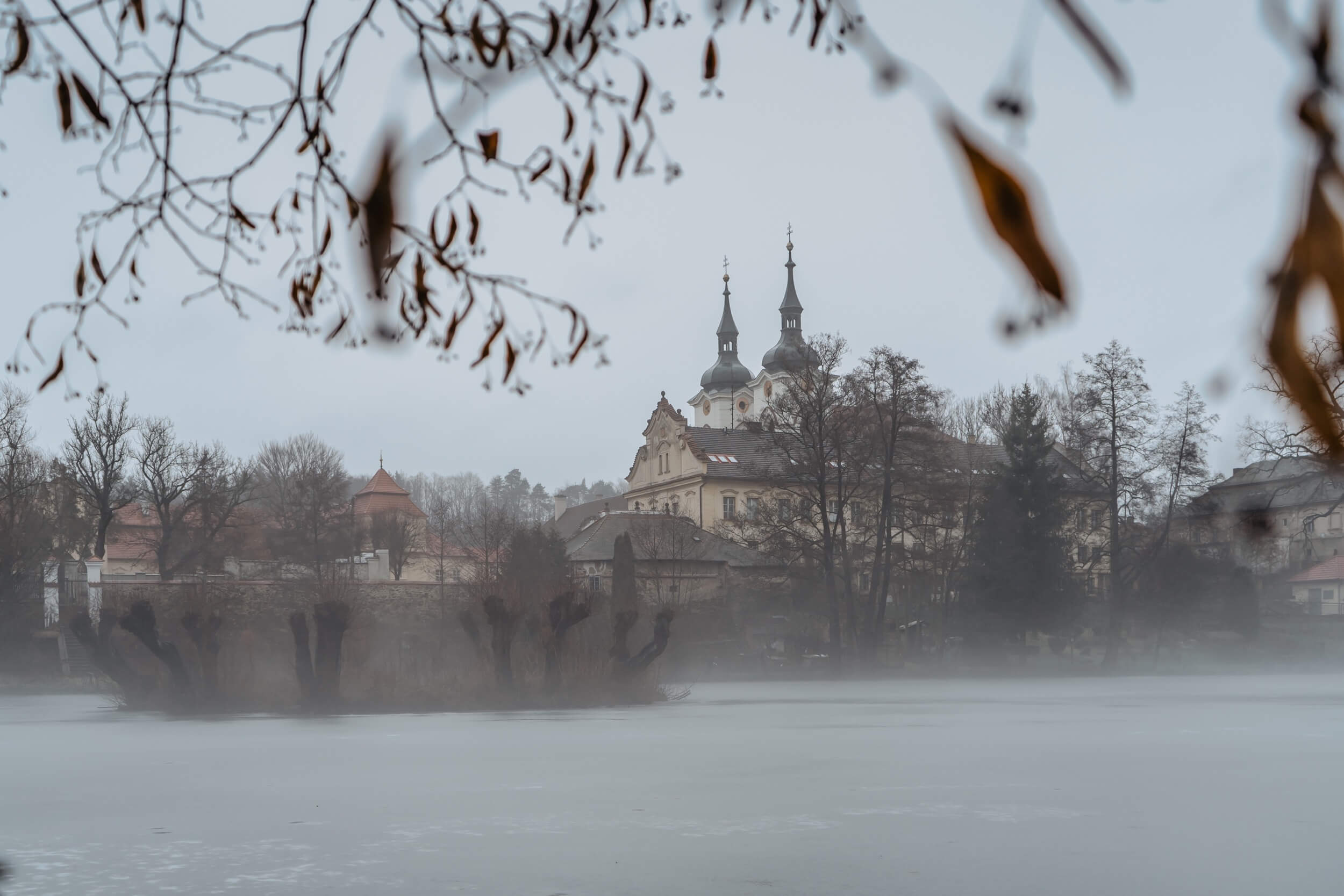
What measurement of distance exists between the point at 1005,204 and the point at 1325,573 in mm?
60974

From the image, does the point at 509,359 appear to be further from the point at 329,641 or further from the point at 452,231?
the point at 329,641

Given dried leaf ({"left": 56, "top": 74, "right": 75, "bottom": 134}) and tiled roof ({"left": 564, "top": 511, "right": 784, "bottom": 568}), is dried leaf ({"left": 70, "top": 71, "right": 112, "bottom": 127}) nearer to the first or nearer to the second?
dried leaf ({"left": 56, "top": 74, "right": 75, "bottom": 134})

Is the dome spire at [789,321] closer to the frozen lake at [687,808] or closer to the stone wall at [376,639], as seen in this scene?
the stone wall at [376,639]

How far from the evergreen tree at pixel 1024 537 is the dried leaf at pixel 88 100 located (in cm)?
4532

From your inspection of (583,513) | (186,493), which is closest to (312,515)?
(186,493)

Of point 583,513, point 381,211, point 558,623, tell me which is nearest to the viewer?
point 381,211

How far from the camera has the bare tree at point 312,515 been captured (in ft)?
187

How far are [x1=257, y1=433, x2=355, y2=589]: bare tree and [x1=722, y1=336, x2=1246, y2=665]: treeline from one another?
64.9 ft

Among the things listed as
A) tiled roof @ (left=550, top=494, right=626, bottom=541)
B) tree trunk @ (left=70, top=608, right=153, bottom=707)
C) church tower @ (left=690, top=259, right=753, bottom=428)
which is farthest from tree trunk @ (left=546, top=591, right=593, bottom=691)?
church tower @ (left=690, top=259, right=753, bottom=428)

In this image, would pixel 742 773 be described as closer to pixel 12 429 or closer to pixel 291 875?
pixel 291 875

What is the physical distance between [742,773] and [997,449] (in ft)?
166

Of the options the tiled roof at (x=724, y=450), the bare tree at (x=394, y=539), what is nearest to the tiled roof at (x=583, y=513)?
the tiled roof at (x=724, y=450)

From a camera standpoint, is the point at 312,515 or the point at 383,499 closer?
the point at 312,515

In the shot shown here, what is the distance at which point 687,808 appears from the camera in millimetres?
11828
